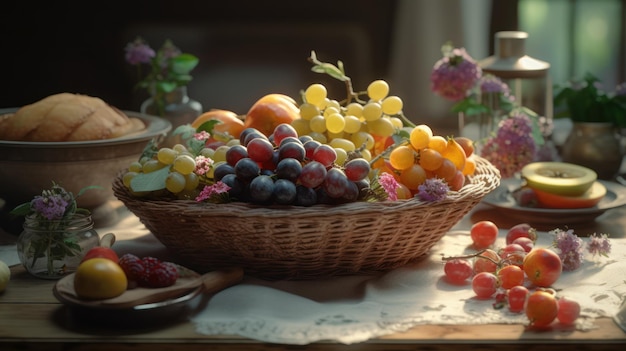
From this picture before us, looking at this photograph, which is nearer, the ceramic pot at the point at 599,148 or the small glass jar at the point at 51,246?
the small glass jar at the point at 51,246

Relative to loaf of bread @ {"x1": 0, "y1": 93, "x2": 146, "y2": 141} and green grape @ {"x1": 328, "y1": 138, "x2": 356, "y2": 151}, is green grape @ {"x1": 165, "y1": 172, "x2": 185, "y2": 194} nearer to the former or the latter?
green grape @ {"x1": 328, "y1": 138, "x2": 356, "y2": 151}

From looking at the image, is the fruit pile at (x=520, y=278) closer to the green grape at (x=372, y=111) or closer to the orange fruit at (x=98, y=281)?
the green grape at (x=372, y=111)

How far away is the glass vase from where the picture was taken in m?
1.94

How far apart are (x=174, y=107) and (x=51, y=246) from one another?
2.43 ft

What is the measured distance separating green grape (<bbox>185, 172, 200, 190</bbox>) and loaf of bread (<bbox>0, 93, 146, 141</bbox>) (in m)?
0.36

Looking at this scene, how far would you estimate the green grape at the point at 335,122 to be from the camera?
4.44ft

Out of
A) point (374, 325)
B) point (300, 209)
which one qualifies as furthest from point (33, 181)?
point (374, 325)

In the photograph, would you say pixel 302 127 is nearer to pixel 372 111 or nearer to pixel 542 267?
pixel 372 111

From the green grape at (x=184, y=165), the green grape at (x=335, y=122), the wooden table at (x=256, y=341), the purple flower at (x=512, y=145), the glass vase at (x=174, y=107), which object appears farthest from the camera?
the glass vase at (x=174, y=107)

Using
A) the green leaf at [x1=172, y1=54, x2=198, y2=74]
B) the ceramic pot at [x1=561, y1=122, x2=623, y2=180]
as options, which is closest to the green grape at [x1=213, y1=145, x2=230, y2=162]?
the green leaf at [x1=172, y1=54, x2=198, y2=74]

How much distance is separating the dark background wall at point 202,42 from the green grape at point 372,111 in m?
1.45

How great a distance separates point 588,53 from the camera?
9.46ft

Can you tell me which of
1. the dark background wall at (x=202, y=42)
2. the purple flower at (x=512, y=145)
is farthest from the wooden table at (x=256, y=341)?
the dark background wall at (x=202, y=42)

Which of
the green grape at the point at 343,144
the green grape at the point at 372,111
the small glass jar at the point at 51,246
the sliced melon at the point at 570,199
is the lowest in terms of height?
the sliced melon at the point at 570,199
